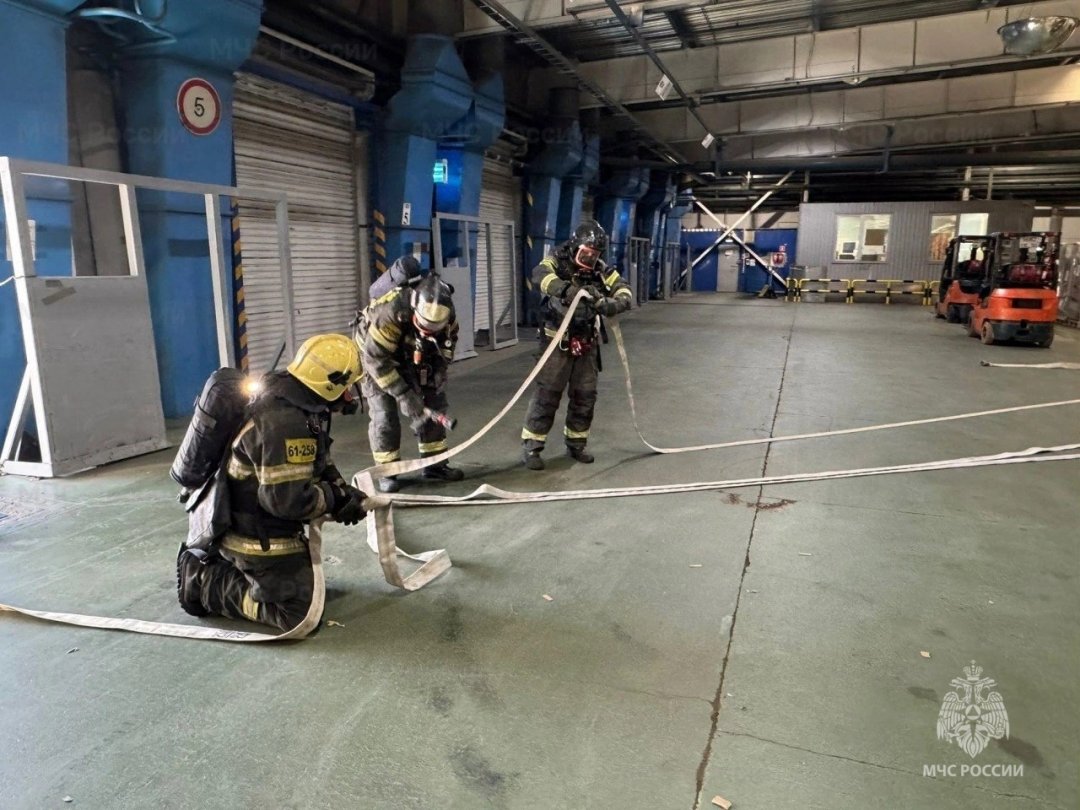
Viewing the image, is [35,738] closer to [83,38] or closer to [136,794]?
[136,794]

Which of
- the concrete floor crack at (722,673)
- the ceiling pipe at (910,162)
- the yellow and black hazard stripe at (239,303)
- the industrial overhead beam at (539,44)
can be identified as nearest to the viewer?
the concrete floor crack at (722,673)

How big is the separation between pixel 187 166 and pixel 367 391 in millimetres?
3115

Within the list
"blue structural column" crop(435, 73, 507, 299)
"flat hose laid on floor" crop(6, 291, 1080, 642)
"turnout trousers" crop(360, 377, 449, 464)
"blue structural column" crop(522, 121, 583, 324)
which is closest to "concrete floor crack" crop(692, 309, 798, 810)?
"flat hose laid on floor" crop(6, 291, 1080, 642)

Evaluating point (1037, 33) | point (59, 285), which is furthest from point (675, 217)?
point (59, 285)

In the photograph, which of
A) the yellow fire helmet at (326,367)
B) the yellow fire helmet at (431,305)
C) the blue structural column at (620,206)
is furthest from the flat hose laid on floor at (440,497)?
the blue structural column at (620,206)

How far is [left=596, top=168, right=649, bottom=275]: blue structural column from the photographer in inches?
720

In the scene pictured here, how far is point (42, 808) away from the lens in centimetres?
202

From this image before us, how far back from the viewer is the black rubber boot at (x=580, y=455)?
219 inches

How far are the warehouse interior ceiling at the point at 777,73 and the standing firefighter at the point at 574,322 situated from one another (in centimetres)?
413

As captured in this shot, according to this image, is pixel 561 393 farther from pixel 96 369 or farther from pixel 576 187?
pixel 576 187

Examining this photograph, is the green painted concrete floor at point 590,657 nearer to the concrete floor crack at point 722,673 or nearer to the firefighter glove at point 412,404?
the concrete floor crack at point 722,673

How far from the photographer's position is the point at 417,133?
9102 millimetres

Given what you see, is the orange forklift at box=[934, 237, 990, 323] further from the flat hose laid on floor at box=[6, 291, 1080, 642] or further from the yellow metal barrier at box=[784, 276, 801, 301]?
the flat hose laid on floor at box=[6, 291, 1080, 642]

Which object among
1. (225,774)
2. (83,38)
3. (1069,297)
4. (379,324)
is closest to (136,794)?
(225,774)
